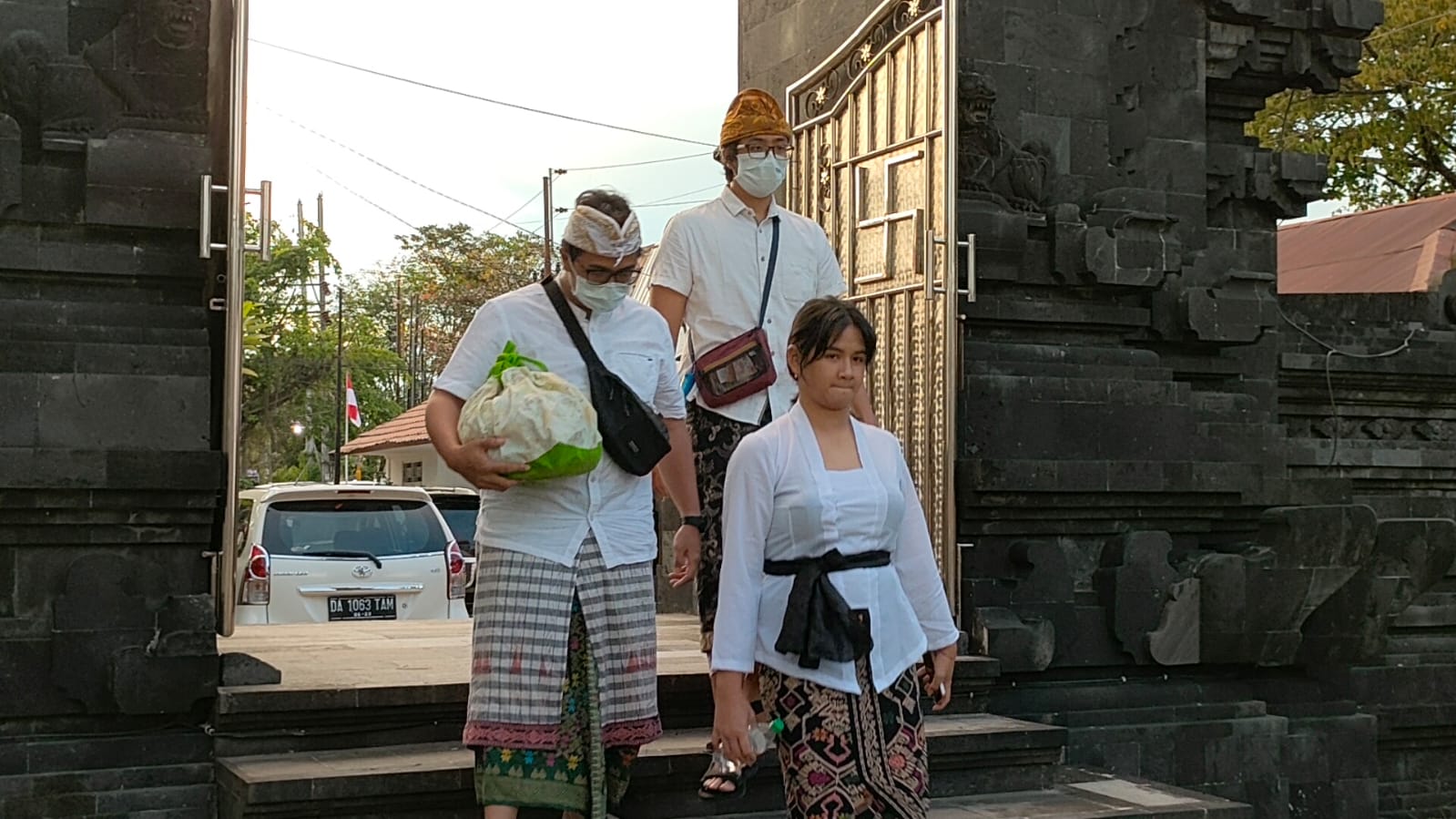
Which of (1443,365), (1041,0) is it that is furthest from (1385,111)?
(1041,0)

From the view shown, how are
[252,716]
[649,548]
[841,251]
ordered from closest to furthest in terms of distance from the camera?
[649,548]
[252,716]
[841,251]

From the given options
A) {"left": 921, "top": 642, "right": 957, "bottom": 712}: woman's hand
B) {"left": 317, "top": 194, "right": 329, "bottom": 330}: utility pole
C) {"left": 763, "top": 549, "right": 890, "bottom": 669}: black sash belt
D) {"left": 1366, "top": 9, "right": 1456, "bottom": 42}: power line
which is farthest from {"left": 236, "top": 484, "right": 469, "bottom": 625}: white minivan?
{"left": 317, "top": 194, "right": 329, "bottom": 330}: utility pole

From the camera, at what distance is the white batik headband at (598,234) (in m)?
3.96

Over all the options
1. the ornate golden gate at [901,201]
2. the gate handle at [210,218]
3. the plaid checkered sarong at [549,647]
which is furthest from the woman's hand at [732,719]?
the ornate golden gate at [901,201]

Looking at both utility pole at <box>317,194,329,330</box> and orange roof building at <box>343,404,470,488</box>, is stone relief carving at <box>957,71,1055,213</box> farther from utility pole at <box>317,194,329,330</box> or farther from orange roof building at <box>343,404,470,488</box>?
utility pole at <box>317,194,329,330</box>

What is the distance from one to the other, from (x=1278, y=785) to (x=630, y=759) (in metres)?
4.53

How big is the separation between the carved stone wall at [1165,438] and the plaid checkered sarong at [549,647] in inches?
127

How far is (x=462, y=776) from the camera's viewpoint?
15.8 ft

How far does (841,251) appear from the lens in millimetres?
8359

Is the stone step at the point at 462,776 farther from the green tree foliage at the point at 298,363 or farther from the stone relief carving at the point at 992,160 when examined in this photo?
the green tree foliage at the point at 298,363

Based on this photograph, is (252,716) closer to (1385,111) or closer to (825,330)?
(825,330)

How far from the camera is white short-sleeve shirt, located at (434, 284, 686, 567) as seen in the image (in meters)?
3.95

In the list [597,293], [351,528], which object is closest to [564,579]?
[597,293]

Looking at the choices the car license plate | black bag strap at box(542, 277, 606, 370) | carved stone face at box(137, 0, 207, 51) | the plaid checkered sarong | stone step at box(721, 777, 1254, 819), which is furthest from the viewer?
the car license plate
